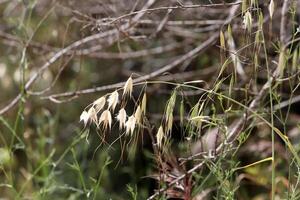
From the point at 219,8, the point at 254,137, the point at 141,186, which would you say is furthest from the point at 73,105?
the point at 219,8

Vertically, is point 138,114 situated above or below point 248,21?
below

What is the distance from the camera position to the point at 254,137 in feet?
11.0

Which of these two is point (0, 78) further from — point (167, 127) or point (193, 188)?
point (167, 127)

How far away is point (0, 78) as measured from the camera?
4.23 meters

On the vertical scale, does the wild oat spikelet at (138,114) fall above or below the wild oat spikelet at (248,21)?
below

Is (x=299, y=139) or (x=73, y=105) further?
(x=73, y=105)

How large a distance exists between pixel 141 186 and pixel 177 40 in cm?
81

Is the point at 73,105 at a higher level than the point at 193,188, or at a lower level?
lower

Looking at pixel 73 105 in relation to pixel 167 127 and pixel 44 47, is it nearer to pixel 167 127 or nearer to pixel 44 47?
pixel 44 47

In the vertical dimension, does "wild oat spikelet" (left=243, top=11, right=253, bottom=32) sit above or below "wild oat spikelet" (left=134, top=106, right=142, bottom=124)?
above

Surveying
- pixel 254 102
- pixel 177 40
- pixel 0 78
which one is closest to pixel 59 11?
pixel 177 40

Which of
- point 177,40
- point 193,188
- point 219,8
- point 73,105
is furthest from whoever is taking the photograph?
point 73,105

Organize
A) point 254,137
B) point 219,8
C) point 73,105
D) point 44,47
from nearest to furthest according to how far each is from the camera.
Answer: point 44,47 → point 219,8 → point 254,137 → point 73,105

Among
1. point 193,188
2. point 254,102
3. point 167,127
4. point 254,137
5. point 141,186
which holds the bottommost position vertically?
point 141,186
